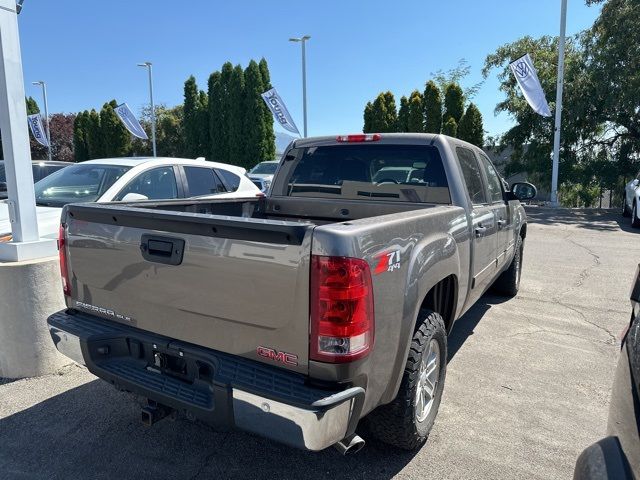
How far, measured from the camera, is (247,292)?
7.09 feet

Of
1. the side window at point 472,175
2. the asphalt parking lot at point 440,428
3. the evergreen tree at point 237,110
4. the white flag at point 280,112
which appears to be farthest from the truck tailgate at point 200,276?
the evergreen tree at point 237,110

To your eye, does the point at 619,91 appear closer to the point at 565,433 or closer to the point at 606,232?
the point at 606,232

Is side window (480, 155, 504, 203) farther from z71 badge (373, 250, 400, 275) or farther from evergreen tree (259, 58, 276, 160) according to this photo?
evergreen tree (259, 58, 276, 160)

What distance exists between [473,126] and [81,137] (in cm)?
3053

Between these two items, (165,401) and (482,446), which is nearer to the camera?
(165,401)

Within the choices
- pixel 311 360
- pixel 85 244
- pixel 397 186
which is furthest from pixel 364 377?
pixel 397 186

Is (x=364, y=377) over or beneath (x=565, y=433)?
over

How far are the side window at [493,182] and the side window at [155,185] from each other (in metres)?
3.98

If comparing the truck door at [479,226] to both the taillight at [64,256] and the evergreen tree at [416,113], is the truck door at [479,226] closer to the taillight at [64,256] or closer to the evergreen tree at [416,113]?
the taillight at [64,256]

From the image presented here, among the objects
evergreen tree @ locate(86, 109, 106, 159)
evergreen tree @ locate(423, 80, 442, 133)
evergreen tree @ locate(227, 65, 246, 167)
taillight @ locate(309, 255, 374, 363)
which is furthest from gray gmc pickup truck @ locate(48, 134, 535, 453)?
evergreen tree @ locate(86, 109, 106, 159)

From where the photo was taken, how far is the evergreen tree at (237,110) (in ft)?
98.9

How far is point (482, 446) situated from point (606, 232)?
1067 centimetres

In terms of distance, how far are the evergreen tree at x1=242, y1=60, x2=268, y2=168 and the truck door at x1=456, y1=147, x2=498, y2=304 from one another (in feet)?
87.6

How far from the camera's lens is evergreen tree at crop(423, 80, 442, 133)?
23.8 metres
